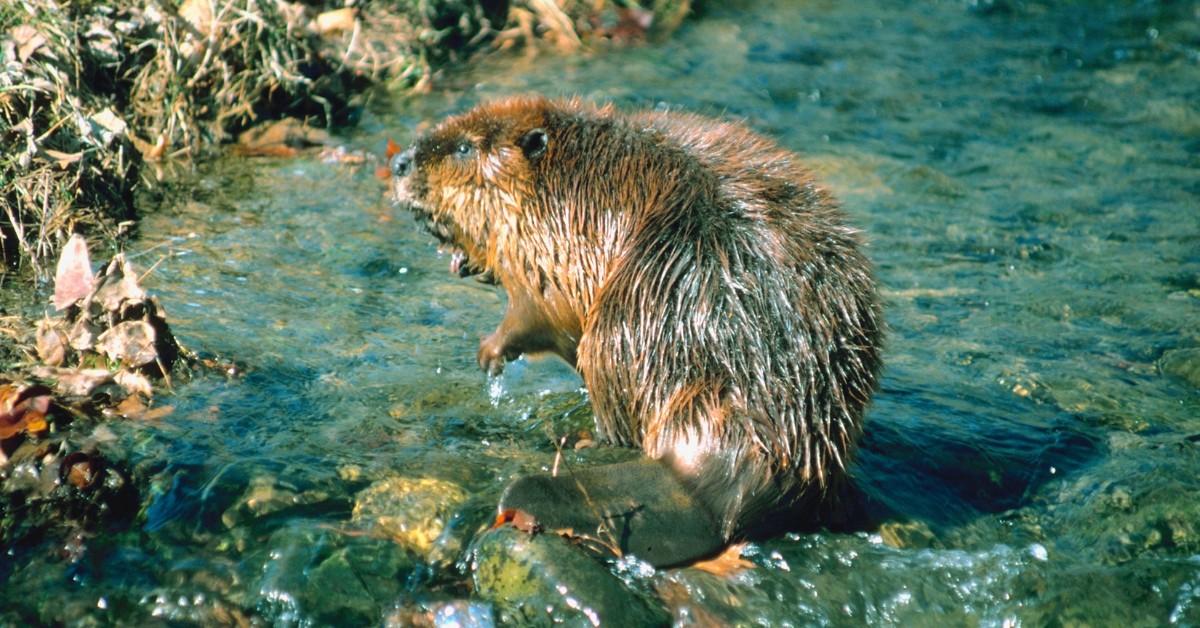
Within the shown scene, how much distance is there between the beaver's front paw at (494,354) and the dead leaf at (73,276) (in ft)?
4.33

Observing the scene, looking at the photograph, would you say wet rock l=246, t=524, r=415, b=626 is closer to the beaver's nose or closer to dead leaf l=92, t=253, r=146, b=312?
dead leaf l=92, t=253, r=146, b=312

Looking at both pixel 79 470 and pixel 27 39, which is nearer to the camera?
pixel 79 470

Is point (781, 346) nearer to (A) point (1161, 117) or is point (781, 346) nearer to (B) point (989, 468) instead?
(B) point (989, 468)

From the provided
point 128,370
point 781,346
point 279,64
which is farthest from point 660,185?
point 279,64

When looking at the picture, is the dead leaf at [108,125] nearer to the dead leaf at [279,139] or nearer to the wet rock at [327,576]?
the dead leaf at [279,139]

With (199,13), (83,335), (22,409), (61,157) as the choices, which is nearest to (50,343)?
(83,335)

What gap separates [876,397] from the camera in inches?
190

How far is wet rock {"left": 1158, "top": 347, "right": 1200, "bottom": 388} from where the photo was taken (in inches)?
203

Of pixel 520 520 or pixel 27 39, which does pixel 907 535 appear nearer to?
pixel 520 520

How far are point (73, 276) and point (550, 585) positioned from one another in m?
1.90

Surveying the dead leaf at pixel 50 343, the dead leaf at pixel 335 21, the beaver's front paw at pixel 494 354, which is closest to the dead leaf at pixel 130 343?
the dead leaf at pixel 50 343

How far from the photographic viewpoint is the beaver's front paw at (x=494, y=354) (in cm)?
459

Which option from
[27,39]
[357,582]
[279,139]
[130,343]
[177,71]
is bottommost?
[357,582]

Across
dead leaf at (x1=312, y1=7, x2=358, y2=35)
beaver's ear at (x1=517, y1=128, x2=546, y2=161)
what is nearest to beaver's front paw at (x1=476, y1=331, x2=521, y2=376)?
beaver's ear at (x1=517, y1=128, x2=546, y2=161)
